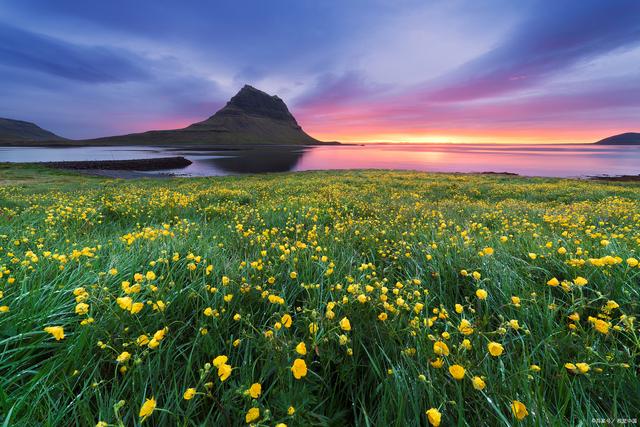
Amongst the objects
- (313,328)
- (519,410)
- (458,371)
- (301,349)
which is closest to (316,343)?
(313,328)

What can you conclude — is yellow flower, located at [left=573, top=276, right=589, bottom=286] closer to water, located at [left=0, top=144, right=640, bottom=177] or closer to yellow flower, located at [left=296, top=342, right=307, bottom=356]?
yellow flower, located at [left=296, top=342, right=307, bottom=356]

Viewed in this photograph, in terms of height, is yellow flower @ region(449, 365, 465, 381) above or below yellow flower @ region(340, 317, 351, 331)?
above

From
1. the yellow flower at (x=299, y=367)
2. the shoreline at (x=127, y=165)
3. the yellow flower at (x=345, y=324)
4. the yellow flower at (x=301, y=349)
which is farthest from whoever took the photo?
the shoreline at (x=127, y=165)

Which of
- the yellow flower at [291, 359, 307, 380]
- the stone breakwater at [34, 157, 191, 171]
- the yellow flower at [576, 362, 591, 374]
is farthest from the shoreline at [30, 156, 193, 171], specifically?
the yellow flower at [576, 362, 591, 374]

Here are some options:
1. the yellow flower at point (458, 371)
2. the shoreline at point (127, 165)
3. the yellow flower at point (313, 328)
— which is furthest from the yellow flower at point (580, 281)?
the shoreline at point (127, 165)

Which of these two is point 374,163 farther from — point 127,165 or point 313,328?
point 313,328

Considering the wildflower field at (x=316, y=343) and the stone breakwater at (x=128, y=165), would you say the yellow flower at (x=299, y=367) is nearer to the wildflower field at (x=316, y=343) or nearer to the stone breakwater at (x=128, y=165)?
the wildflower field at (x=316, y=343)

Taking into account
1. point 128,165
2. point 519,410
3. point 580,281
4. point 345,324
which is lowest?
point 519,410

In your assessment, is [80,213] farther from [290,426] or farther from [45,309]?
[290,426]

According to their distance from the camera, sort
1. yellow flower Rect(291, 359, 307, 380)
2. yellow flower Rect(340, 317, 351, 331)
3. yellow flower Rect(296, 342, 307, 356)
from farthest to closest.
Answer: yellow flower Rect(340, 317, 351, 331)
yellow flower Rect(296, 342, 307, 356)
yellow flower Rect(291, 359, 307, 380)

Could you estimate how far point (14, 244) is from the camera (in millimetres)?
3723

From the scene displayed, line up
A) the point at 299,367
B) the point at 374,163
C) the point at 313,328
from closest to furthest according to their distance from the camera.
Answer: the point at 299,367 < the point at 313,328 < the point at 374,163

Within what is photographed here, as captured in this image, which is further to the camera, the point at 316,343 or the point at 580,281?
the point at 580,281

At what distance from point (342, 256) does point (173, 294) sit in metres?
2.15
